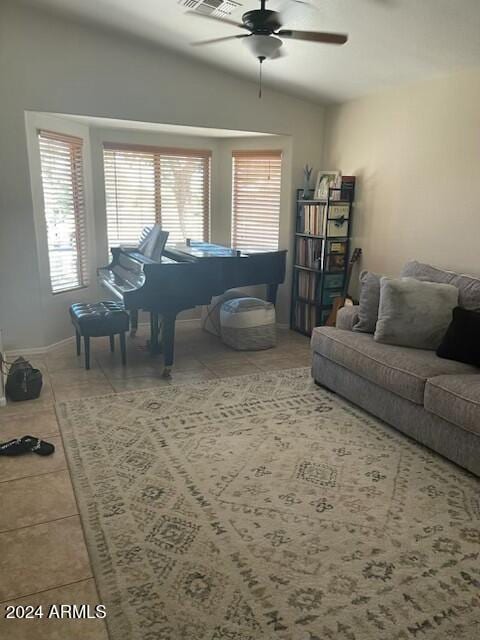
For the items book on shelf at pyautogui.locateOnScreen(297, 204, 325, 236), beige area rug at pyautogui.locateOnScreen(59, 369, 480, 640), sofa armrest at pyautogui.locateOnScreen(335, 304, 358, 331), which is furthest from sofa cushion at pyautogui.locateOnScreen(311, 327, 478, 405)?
book on shelf at pyautogui.locateOnScreen(297, 204, 325, 236)

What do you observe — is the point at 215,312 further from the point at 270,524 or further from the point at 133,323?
the point at 270,524

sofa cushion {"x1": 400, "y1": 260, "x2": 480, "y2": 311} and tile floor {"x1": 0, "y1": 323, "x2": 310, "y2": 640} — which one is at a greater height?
sofa cushion {"x1": 400, "y1": 260, "x2": 480, "y2": 311}

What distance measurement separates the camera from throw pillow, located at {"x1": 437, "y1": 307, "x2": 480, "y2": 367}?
9.49ft

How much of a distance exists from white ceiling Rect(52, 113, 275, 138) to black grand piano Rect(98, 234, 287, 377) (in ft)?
3.84

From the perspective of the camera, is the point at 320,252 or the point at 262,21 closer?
the point at 262,21

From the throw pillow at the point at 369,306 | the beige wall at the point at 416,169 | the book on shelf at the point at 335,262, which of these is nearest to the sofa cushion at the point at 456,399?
the throw pillow at the point at 369,306

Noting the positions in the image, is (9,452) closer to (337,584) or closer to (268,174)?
(337,584)

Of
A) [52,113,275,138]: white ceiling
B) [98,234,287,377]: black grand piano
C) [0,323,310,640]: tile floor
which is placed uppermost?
[52,113,275,138]: white ceiling

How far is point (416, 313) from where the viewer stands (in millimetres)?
3229

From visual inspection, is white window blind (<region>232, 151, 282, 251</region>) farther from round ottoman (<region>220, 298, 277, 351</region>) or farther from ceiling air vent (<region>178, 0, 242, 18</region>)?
ceiling air vent (<region>178, 0, 242, 18</region>)

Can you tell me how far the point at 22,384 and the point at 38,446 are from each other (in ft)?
2.71

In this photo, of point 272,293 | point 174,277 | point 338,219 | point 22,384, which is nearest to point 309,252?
point 338,219

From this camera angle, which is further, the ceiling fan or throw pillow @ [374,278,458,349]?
throw pillow @ [374,278,458,349]

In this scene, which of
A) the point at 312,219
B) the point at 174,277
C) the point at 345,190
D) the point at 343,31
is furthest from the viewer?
the point at 312,219
